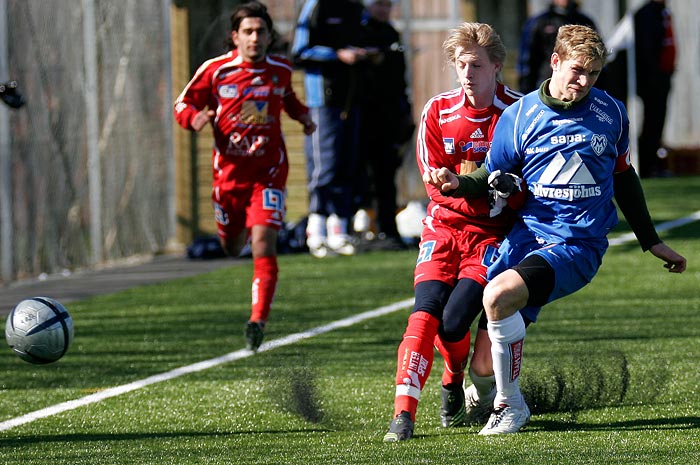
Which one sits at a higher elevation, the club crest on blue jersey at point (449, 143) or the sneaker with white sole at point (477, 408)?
the club crest on blue jersey at point (449, 143)

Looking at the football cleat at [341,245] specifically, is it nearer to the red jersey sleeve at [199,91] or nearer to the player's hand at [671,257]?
the red jersey sleeve at [199,91]

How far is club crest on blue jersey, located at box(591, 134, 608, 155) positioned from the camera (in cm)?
635

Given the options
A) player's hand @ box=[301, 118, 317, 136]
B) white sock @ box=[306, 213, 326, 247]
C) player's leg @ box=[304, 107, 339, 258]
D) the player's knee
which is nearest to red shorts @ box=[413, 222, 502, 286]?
the player's knee

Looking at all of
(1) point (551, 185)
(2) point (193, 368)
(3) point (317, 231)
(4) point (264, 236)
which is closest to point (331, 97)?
(3) point (317, 231)

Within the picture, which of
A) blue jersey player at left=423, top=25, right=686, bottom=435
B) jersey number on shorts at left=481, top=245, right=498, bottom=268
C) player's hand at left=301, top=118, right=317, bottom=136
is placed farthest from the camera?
player's hand at left=301, top=118, right=317, bottom=136

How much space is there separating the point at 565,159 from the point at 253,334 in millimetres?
3282

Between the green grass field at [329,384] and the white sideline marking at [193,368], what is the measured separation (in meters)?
0.07

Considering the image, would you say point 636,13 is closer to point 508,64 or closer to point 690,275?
point 508,64

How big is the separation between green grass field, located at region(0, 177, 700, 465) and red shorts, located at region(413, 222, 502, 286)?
A: 68cm

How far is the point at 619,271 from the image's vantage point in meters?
12.7

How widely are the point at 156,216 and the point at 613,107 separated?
10.6m

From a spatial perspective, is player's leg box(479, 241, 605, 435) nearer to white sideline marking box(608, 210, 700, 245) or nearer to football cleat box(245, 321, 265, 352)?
football cleat box(245, 321, 265, 352)

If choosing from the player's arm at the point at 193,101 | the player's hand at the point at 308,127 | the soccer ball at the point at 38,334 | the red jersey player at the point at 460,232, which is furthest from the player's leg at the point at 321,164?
→ the red jersey player at the point at 460,232

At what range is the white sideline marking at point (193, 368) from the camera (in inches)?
291
